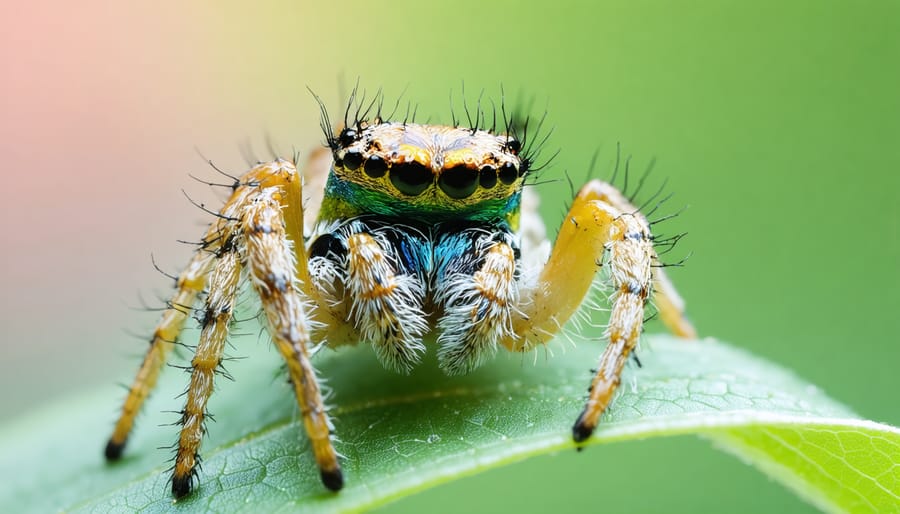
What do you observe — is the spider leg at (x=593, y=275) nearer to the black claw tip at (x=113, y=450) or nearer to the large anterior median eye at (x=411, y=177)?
the large anterior median eye at (x=411, y=177)

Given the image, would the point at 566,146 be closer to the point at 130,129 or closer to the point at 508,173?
the point at 508,173

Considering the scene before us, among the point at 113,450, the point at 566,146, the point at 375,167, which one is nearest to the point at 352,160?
the point at 375,167

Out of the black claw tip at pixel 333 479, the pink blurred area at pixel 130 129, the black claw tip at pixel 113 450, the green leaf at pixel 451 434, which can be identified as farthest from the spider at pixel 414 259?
the pink blurred area at pixel 130 129

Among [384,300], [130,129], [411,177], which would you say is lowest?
[130,129]

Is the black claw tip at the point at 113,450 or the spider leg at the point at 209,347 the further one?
the black claw tip at the point at 113,450

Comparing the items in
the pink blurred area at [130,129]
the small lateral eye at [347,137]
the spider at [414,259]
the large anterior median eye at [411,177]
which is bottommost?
the pink blurred area at [130,129]

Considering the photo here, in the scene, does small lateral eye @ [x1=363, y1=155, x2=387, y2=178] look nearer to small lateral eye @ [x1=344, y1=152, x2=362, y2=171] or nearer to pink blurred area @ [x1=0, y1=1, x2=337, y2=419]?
small lateral eye @ [x1=344, y1=152, x2=362, y2=171]

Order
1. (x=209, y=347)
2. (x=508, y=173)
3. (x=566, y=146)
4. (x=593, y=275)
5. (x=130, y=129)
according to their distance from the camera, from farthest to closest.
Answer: (x=130, y=129), (x=566, y=146), (x=593, y=275), (x=508, y=173), (x=209, y=347)
